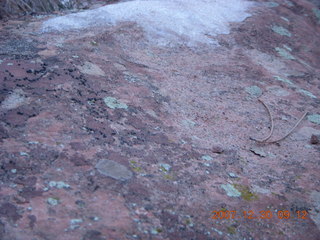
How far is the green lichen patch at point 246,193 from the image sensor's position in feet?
7.56

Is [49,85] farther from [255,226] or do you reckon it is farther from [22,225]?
[255,226]

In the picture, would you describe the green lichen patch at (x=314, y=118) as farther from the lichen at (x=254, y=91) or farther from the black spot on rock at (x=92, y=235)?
the black spot on rock at (x=92, y=235)

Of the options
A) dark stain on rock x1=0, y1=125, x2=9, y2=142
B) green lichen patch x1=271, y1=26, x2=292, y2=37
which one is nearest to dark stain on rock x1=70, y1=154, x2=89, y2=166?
dark stain on rock x1=0, y1=125, x2=9, y2=142

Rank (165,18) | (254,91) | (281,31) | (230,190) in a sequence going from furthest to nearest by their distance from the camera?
(281,31)
(165,18)
(254,91)
(230,190)

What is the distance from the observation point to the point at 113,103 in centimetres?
275

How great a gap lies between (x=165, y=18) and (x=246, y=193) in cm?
273

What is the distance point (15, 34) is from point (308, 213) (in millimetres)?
2973

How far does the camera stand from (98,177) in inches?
80.0

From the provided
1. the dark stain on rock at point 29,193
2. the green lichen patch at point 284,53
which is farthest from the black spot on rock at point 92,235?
the green lichen patch at point 284,53

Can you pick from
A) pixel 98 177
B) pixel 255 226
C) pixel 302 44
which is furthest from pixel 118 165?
pixel 302 44

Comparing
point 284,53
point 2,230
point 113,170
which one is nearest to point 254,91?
point 284,53
